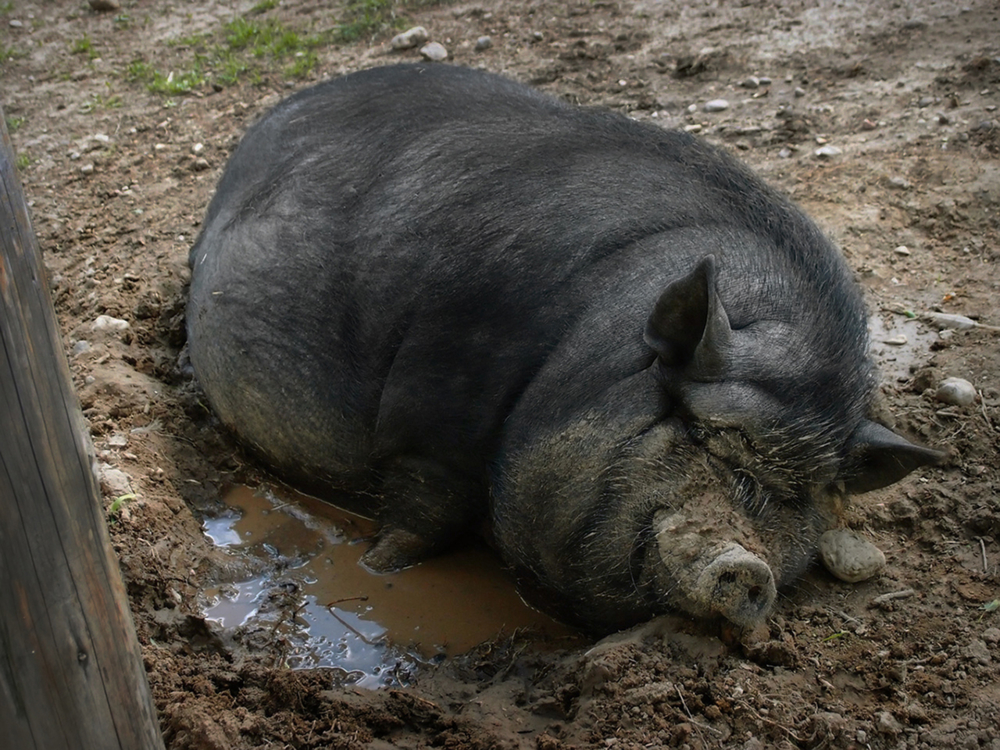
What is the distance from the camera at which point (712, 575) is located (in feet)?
10.8

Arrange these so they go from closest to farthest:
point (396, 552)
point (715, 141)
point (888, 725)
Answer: point (888, 725), point (396, 552), point (715, 141)

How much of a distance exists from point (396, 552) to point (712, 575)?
6.45ft

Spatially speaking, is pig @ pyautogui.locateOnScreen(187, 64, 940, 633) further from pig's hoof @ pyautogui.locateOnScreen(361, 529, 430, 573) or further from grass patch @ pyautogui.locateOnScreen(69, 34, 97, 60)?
grass patch @ pyautogui.locateOnScreen(69, 34, 97, 60)

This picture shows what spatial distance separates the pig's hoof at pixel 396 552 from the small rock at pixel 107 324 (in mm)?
2055

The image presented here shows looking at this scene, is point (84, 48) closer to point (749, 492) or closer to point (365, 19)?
point (365, 19)

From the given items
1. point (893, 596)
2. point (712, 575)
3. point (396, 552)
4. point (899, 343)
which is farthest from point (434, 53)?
point (712, 575)

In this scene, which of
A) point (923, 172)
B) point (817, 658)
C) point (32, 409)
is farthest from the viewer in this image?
point (923, 172)

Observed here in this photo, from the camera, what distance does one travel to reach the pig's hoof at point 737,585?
10.7 ft

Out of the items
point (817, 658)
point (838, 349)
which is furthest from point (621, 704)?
point (838, 349)

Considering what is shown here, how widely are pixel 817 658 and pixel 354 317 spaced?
2.51 m

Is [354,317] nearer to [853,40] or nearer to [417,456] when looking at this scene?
[417,456]

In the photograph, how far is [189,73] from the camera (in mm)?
8930

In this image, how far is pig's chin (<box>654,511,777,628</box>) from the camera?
3277mm

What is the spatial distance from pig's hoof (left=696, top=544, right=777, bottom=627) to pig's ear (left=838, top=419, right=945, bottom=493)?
Result: 0.71 metres
